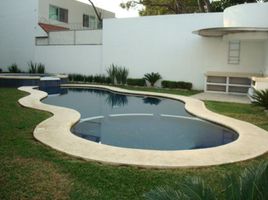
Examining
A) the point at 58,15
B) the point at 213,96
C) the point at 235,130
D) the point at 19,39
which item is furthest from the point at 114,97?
the point at 58,15

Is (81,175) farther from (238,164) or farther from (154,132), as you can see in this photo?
(154,132)

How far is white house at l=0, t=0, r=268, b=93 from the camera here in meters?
15.5

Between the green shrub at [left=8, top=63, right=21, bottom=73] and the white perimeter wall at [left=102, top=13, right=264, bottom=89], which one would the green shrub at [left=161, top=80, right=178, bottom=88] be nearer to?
the white perimeter wall at [left=102, top=13, right=264, bottom=89]

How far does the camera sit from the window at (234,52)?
16.6 meters

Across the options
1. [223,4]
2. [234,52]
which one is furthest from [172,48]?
[223,4]

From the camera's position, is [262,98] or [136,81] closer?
[262,98]

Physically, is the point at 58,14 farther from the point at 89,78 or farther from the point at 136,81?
the point at 136,81

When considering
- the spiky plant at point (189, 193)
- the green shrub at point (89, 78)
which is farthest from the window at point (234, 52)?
the spiky plant at point (189, 193)

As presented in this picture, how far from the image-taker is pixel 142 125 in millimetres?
9828

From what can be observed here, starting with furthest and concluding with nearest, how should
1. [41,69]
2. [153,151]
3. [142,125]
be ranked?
[41,69] < [142,125] < [153,151]

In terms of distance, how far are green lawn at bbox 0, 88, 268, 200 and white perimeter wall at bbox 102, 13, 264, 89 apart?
11377mm

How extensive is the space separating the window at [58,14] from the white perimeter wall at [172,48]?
9.48 meters

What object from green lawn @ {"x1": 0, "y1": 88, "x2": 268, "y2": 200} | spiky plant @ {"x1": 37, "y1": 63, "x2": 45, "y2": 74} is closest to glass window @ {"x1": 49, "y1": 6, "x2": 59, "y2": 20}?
spiky plant @ {"x1": 37, "y1": 63, "x2": 45, "y2": 74}

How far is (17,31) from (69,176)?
2291 centimetres
